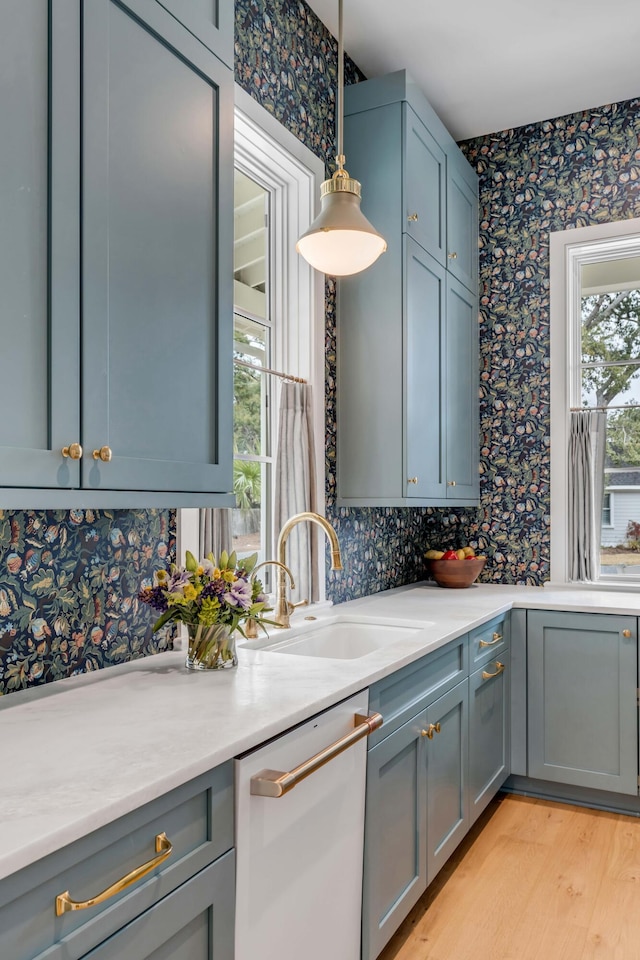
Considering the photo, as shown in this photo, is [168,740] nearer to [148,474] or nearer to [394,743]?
[148,474]

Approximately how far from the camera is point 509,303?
3697 mm

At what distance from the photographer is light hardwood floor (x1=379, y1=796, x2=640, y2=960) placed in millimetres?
2039

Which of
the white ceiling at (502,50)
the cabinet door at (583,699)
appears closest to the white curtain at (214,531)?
the cabinet door at (583,699)

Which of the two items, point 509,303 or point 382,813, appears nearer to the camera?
point 382,813

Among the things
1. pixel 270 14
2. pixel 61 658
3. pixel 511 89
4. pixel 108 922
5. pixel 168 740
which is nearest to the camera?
pixel 108 922

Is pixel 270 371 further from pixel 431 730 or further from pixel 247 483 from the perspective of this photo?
pixel 431 730

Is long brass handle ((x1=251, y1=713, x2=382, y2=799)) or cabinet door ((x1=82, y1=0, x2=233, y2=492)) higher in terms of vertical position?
cabinet door ((x1=82, y1=0, x2=233, y2=492))

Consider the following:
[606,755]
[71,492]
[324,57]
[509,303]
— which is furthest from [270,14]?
[606,755]

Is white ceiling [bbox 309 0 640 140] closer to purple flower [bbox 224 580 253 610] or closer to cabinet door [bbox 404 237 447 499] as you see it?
cabinet door [bbox 404 237 447 499]

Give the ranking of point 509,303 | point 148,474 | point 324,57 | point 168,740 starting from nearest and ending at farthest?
point 168,740 → point 148,474 → point 324,57 → point 509,303

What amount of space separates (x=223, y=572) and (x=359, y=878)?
2.52ft

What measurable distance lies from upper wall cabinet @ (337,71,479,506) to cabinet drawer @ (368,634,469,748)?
0.67 metres

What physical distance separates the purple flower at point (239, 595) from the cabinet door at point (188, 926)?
1.78ft

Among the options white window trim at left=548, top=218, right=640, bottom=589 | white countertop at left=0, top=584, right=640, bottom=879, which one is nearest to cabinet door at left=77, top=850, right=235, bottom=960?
white countertop at left=0, top=584, right=640, bottom=879
